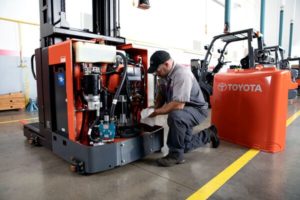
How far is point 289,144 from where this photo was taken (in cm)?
280

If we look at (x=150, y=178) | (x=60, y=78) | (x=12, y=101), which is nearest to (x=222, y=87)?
(x=150, y=178)

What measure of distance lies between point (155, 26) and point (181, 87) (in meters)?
6.01

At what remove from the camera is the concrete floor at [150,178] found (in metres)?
1.62

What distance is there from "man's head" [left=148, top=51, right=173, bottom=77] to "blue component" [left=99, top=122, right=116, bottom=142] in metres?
0.72

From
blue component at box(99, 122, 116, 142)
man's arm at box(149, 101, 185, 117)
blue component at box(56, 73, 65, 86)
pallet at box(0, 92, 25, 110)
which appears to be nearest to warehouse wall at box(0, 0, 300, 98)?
pallet at box(0, 92, 25, 110)

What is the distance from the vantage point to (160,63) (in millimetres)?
2199

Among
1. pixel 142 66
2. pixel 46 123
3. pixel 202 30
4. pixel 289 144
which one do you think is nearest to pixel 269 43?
pixel 202 30

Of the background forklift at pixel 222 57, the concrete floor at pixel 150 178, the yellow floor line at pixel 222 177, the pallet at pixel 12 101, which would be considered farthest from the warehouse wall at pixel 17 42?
the yellow floor line at pixel 222 177

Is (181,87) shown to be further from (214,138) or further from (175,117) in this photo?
(214,138)

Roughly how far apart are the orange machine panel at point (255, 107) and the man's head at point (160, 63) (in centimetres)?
104

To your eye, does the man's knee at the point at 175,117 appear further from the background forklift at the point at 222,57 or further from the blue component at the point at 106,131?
the background forklift at the point at 222,57

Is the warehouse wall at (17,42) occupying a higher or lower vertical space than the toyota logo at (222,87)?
higher

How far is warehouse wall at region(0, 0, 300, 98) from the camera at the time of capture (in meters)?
5.27

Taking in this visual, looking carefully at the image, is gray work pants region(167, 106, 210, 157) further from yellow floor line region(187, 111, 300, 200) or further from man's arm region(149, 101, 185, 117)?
yellow floor line region(187, 111, 300, 200)
